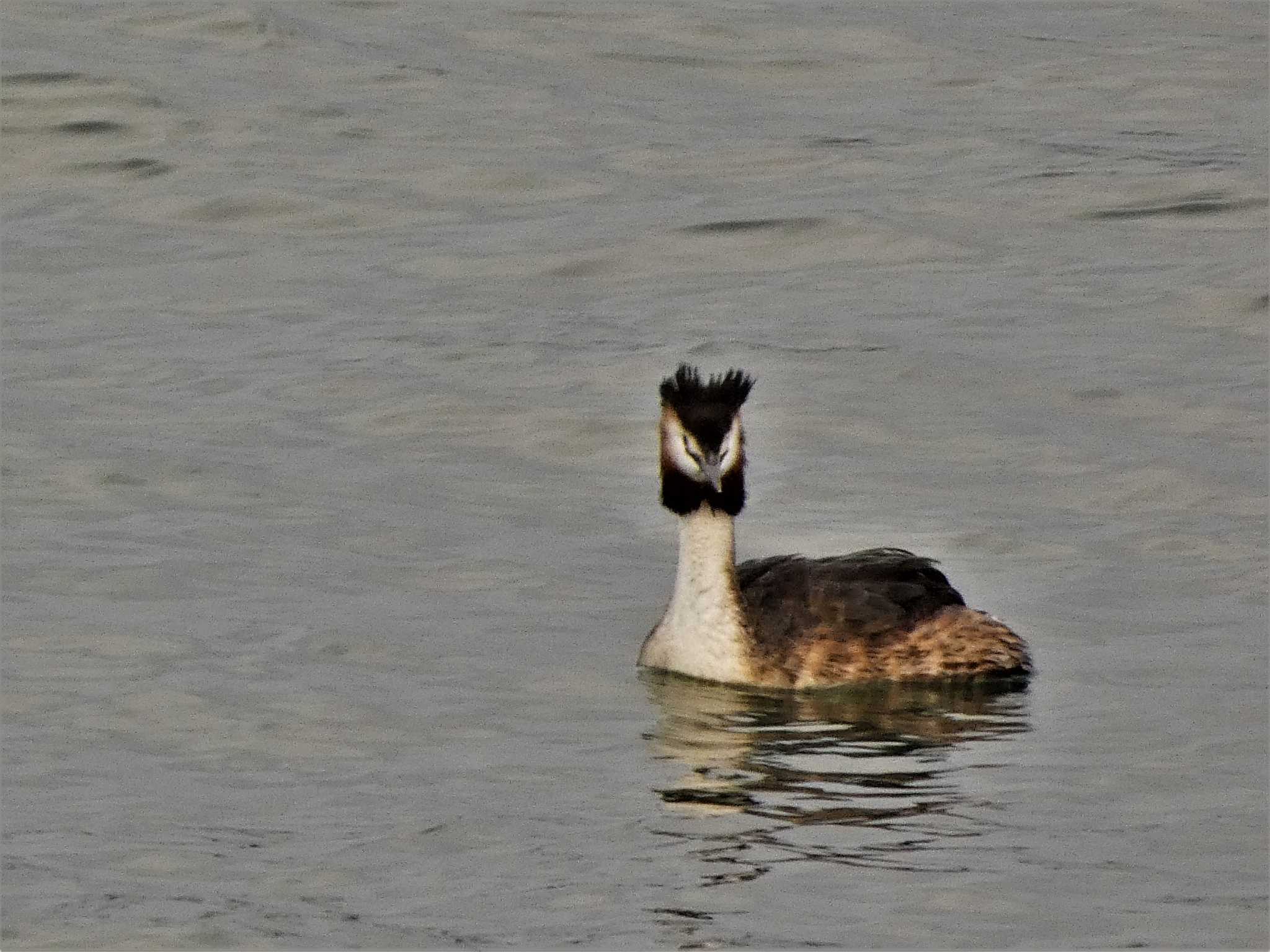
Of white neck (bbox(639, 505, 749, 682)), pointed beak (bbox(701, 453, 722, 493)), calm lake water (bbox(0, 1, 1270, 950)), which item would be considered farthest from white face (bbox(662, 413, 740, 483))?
calm lake water (bbox(0, 1, 1270, 950))

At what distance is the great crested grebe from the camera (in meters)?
13.4

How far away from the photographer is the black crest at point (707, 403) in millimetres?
13344

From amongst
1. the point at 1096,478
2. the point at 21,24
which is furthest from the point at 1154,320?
the point at 21,24

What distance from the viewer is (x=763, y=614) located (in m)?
13.7

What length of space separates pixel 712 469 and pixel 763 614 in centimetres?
80

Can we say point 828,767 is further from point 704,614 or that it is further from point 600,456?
point 600,456

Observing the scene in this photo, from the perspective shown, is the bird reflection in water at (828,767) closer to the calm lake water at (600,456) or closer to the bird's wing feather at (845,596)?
the calm lake water at (600,456)

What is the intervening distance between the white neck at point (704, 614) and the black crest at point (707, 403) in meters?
0.49

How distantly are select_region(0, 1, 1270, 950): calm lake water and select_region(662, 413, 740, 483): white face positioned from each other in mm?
1009

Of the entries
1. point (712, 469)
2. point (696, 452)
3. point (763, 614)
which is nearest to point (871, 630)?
point (763, 614)

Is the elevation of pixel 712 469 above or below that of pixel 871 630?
above

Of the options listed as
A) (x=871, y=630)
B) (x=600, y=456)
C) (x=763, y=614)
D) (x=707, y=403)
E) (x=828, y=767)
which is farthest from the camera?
(x=600, y=456)

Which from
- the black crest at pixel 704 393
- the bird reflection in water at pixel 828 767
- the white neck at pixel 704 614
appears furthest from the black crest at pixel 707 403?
the bird reflection in water at pixel 828 767

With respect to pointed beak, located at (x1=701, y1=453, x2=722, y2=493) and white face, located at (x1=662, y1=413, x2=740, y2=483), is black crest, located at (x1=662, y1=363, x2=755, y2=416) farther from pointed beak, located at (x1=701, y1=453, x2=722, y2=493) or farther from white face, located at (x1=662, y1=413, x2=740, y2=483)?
pointed beak, located at (x1=701, y1=453, x2=722, y2=493)
